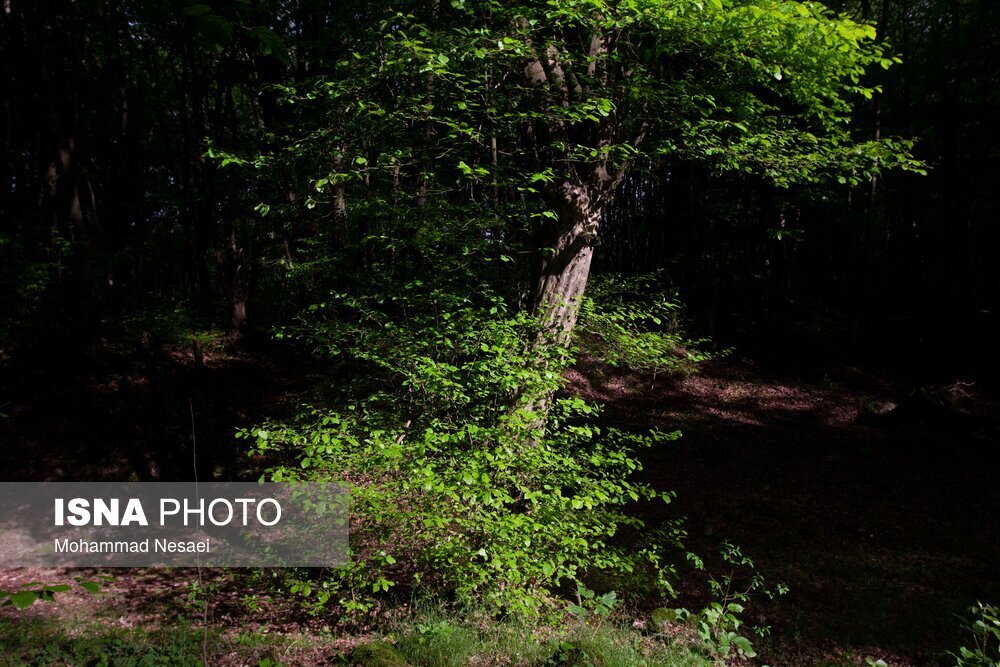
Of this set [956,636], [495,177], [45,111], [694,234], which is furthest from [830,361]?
[45,111]

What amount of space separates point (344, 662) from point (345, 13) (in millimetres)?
8985

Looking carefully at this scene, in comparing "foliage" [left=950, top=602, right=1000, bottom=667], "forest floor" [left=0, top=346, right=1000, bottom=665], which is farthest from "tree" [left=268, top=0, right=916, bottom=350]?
"foliage" [left=950, top=602, right=1000, bottom=667]

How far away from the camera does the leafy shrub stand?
4.20 m

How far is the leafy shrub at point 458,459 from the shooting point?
4.20 meters

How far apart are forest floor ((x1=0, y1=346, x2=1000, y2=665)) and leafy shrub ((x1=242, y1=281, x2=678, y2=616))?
3.78 feet

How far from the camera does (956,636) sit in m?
5.70

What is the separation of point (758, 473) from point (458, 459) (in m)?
8.50

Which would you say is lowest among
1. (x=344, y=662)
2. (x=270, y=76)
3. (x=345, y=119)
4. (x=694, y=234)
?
(x=344, y=662)

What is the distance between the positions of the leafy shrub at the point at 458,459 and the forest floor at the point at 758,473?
3.78ft

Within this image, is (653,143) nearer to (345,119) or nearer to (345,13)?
(345,119)

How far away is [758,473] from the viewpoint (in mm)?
10438

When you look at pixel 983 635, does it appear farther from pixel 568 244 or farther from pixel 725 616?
pixel 568 244

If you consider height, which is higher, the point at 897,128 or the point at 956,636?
the point at 897,128

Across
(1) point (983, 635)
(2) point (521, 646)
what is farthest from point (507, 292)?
(1) point (983, 635)
